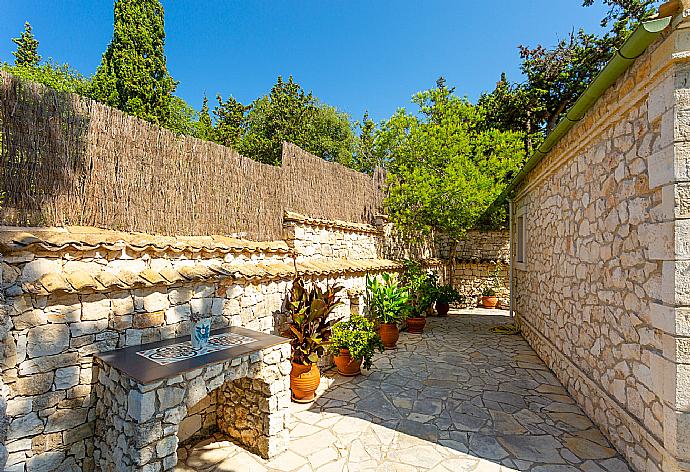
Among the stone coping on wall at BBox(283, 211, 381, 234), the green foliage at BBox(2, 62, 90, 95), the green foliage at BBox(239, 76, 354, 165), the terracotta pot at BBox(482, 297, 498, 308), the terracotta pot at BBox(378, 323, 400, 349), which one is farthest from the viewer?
the green foliage at BBox(239, 76, 354, 165)

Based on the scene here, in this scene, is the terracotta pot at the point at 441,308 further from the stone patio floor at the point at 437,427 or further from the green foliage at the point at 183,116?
the green foliage at the point at 183,116

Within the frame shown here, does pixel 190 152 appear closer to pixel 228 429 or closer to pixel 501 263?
pixel 228 429

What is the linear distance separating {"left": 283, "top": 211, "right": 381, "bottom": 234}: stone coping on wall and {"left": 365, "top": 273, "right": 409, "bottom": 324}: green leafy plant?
122cm

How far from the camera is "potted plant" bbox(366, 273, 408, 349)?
7.13 metres

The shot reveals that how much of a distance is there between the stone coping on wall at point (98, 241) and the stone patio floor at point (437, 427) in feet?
7.26

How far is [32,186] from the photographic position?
9.70 ft

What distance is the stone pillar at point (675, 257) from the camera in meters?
2.54

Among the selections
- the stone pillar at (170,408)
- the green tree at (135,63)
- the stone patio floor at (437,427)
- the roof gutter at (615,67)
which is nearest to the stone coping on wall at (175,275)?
the stone pillar at (170,408)

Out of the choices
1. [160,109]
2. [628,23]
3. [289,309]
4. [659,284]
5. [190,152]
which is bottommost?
[289,309]

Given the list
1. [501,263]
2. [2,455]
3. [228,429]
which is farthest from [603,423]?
[501,263]

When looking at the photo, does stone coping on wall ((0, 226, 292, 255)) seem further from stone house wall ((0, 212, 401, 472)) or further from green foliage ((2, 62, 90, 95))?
green foliage ((2, 62, 90, 95))

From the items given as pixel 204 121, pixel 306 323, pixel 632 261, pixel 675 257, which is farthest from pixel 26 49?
pixel 675 257

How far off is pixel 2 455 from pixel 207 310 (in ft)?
6.20

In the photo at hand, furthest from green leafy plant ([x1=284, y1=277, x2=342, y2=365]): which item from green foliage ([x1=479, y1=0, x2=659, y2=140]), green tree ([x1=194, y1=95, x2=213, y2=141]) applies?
green tree ([x1=194, y1=95, x2=213, y2=141])
